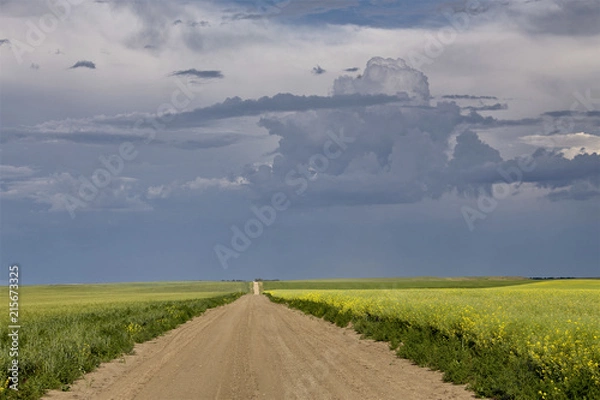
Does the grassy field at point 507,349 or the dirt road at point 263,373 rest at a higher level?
the grassy field at point 507,349

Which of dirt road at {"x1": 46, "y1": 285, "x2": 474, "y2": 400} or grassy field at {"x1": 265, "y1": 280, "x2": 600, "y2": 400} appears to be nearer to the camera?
grassy field at {"x1": 265, "y1": 280, "x2": 600, "y2": 400}

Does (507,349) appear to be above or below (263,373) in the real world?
above

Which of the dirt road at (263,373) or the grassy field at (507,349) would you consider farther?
the dirt road at (263,373)

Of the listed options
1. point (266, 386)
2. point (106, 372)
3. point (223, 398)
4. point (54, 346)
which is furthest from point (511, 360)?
point (54, 346)

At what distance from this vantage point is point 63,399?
14.3m

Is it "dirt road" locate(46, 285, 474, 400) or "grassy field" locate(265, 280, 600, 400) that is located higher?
"grassy field" locate(265, 280, 600, 400)

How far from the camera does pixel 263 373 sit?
17.0m

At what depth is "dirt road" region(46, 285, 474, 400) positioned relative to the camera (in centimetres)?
1430

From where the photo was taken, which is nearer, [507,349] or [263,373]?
[507,349]

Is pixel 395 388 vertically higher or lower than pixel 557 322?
lower

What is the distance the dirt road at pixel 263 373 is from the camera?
1430cm

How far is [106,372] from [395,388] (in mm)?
8646

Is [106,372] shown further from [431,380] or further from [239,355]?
[431,380]

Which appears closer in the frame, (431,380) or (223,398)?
(223,398)
